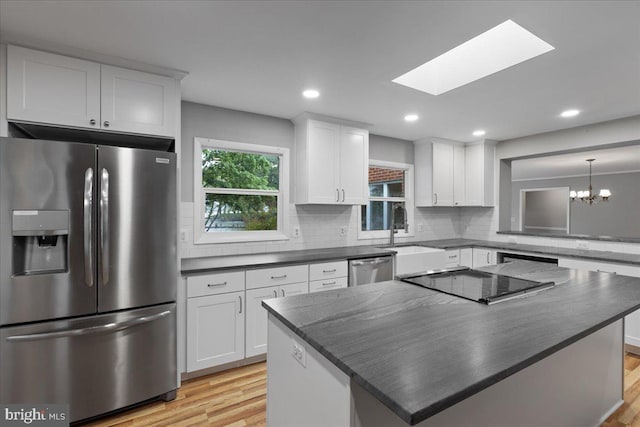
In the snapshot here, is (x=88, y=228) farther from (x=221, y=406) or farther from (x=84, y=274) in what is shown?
(x=221, y=406)

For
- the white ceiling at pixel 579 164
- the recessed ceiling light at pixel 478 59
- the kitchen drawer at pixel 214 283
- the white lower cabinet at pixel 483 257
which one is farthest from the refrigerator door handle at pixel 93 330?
the white ceiling at pixel 579 164

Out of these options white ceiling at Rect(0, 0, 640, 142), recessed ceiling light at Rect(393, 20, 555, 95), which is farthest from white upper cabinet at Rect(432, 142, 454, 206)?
recessed ceiling light at Rect(393, 20, 555, 95)

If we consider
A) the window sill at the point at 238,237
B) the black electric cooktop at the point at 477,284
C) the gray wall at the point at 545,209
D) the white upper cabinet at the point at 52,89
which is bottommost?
the black electric cooktop at the point at 477,284

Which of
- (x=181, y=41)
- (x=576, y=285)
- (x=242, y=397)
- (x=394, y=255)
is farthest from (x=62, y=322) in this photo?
(x=576, y=285)

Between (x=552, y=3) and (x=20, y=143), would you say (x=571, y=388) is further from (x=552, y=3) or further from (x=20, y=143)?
(x=20, y=143)

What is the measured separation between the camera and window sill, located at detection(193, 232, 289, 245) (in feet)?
10.1

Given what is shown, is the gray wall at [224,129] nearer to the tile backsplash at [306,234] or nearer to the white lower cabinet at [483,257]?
the tile backsplash at [306,234]

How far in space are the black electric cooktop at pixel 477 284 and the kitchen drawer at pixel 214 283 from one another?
54.9 inches

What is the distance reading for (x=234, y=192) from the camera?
130 inches

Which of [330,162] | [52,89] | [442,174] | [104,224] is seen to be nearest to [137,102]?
[52,89]

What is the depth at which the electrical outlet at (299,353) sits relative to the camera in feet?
4.05

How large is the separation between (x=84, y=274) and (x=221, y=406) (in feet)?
4.20

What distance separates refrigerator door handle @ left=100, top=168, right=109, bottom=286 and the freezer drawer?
0.30m

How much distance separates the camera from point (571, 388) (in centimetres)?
169
